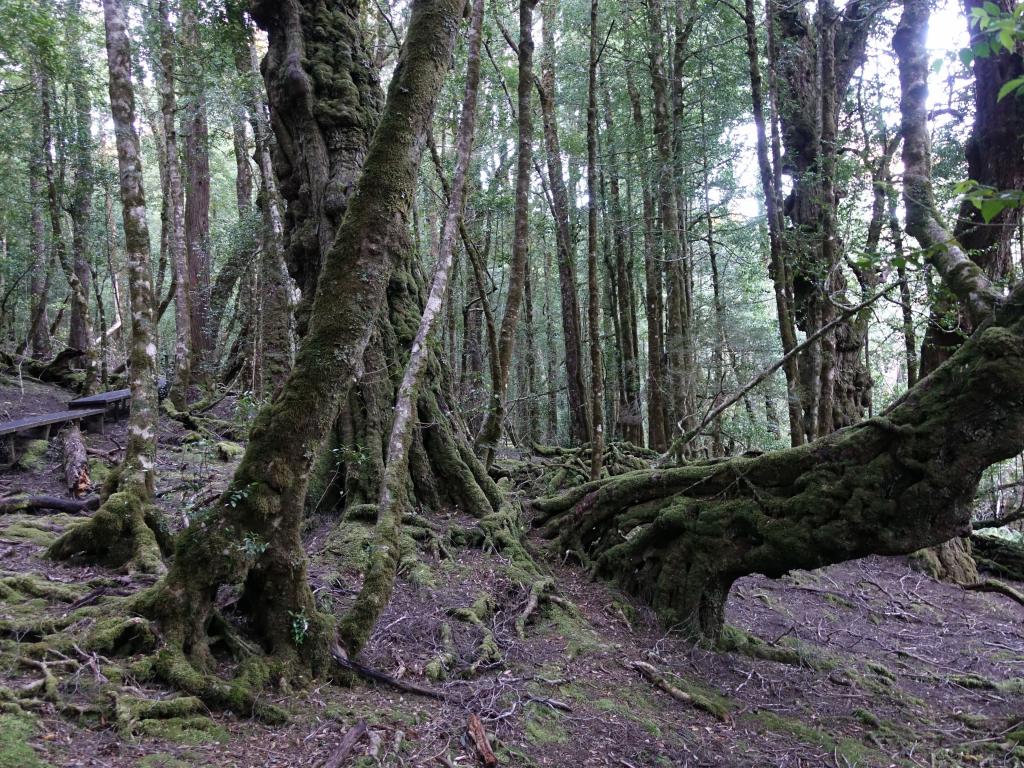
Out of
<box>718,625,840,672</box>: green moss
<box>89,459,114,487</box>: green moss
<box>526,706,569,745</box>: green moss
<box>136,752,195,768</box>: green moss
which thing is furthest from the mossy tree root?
<box>718,625,840,672</box>: green moss

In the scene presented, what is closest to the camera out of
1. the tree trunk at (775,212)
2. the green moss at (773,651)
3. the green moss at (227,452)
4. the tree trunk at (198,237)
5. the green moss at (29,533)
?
the green moss at (29,533)

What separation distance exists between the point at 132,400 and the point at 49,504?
2.43 metres

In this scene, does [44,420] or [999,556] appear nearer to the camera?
[44,420]

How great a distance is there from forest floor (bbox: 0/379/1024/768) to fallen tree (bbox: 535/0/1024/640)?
0.60 m

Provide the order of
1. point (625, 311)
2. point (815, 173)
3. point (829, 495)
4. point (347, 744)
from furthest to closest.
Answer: point (625, 311) → point (815, 173) → point (829, 495) → point (347, 744)

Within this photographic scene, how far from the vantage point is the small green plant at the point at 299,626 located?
152 inches

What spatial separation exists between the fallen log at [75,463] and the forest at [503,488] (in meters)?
0.09

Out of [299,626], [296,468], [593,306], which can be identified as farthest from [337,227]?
[299,626]

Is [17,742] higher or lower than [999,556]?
higher

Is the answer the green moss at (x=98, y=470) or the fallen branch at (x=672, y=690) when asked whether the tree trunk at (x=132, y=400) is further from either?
the fallen branch at (x=672, y=690)

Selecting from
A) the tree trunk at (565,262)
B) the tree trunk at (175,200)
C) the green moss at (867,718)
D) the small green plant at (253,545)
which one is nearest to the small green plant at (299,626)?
the small green plant at (253,545)

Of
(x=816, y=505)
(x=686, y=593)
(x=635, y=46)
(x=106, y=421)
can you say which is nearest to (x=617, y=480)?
(x=686, y=593)

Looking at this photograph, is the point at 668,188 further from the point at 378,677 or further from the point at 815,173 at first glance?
the point at 378,677

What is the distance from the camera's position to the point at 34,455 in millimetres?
8734
